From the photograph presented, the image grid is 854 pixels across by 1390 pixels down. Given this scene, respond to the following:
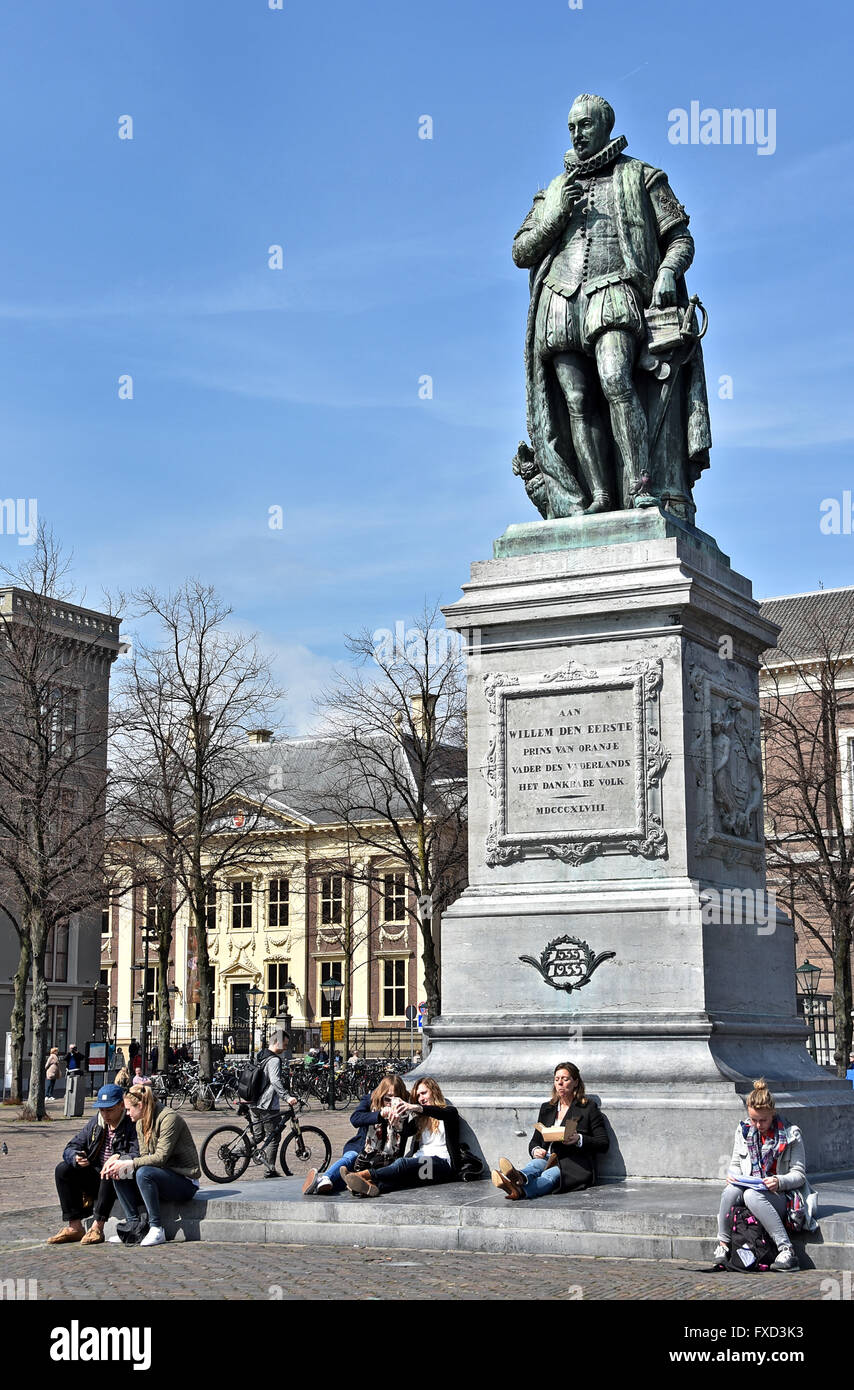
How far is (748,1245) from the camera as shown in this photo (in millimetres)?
9750

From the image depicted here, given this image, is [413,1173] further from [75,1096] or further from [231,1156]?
[75,1096]

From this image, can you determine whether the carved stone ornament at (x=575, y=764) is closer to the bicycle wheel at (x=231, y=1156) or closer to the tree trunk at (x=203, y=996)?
the bicycle wheel at (x=231, y=1156)

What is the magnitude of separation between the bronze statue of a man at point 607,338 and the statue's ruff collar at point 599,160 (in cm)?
1

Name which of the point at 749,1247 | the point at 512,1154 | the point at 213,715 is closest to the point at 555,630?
the point at 512,1154

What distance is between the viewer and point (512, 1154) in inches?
502

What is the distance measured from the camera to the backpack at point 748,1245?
9.70 meters

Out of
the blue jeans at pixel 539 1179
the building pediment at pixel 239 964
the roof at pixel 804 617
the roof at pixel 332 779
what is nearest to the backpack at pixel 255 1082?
the blue jeans at pixel 539 1179

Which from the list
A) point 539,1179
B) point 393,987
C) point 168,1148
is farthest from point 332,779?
point 539,1179

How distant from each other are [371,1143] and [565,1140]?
170cm

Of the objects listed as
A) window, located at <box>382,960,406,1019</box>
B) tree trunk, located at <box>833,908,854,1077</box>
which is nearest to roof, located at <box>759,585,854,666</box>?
tree trunk, located at <box>833,908,854,1077</box>

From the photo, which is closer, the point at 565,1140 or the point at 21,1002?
the point at 565,1140

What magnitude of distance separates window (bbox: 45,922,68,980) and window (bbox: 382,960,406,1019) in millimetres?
26024

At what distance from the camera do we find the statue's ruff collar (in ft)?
50.4

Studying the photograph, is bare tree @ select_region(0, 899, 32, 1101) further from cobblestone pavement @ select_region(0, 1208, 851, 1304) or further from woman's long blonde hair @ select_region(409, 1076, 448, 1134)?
cobblestone pavement @ select_region(0, 1208, 851, 1304)
